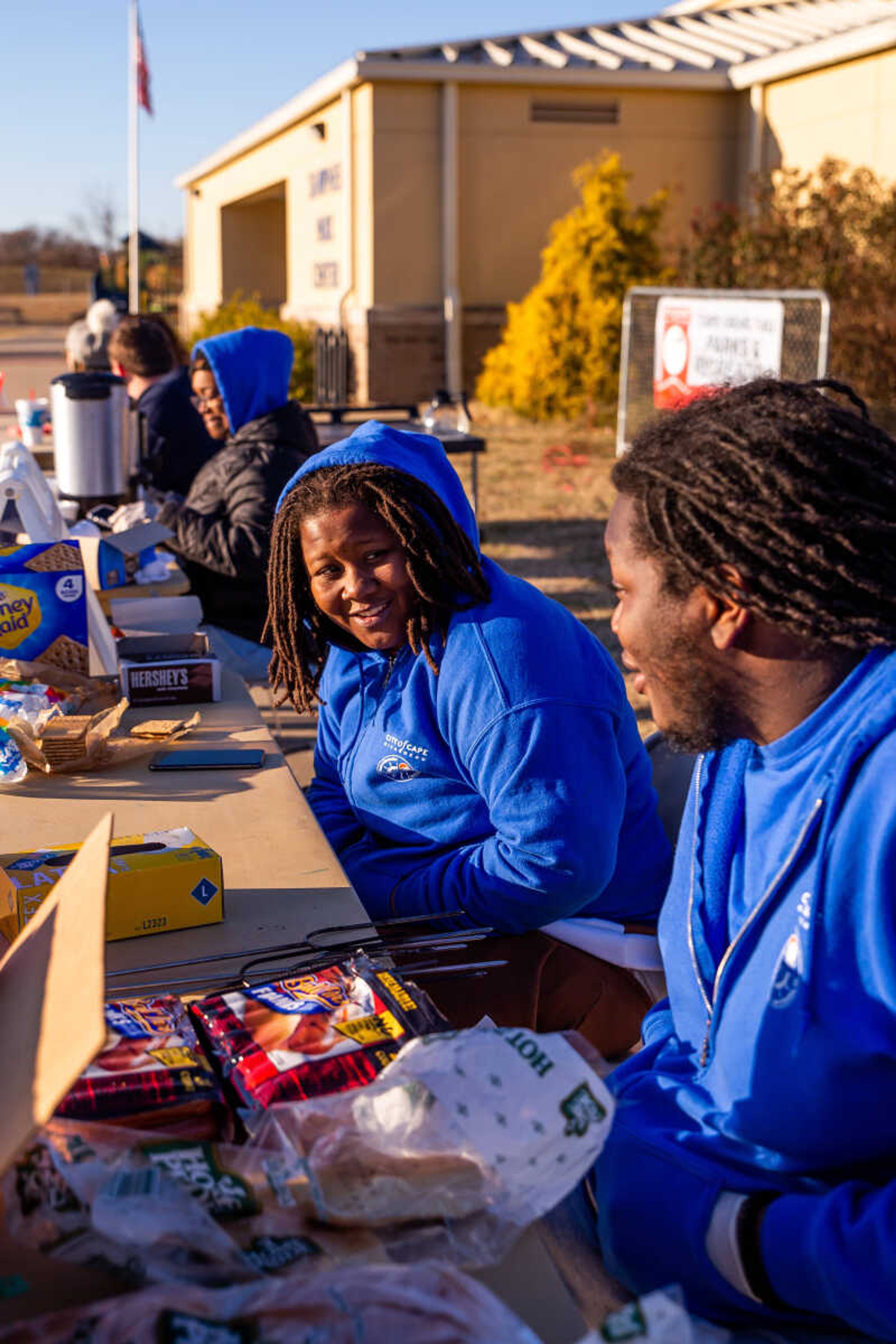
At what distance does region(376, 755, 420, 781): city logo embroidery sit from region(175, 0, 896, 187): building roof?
12.3 m

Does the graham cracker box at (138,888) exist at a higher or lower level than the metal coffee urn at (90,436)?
lower

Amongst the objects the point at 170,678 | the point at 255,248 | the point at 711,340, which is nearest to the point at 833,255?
the point at 711,340

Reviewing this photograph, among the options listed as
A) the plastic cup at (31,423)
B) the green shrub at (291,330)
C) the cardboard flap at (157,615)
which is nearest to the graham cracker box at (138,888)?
the cardboard flap at (157,615)

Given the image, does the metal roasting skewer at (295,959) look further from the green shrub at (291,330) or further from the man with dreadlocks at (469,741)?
the green shrub at (291,330)

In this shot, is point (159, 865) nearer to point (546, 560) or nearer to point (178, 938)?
point (178, 938)

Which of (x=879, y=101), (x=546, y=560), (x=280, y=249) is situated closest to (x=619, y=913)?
(x=546, y=560)

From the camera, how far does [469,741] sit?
2131 millimetres

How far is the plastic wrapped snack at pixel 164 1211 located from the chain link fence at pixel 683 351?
672 cm

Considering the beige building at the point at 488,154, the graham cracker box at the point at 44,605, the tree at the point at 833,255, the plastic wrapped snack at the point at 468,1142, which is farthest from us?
the beige building at the point at 488,154

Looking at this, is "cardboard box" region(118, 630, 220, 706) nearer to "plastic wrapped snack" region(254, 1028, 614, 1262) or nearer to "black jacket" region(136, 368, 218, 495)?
"plastic wrapped snack" region(254, 1028, 614, 1262)

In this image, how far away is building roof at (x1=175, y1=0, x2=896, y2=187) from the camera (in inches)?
551

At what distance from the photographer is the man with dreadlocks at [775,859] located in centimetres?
122

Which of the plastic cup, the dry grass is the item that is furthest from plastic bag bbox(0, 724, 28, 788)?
the dry grass

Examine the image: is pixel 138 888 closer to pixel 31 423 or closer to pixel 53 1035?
pixel 53 1035
